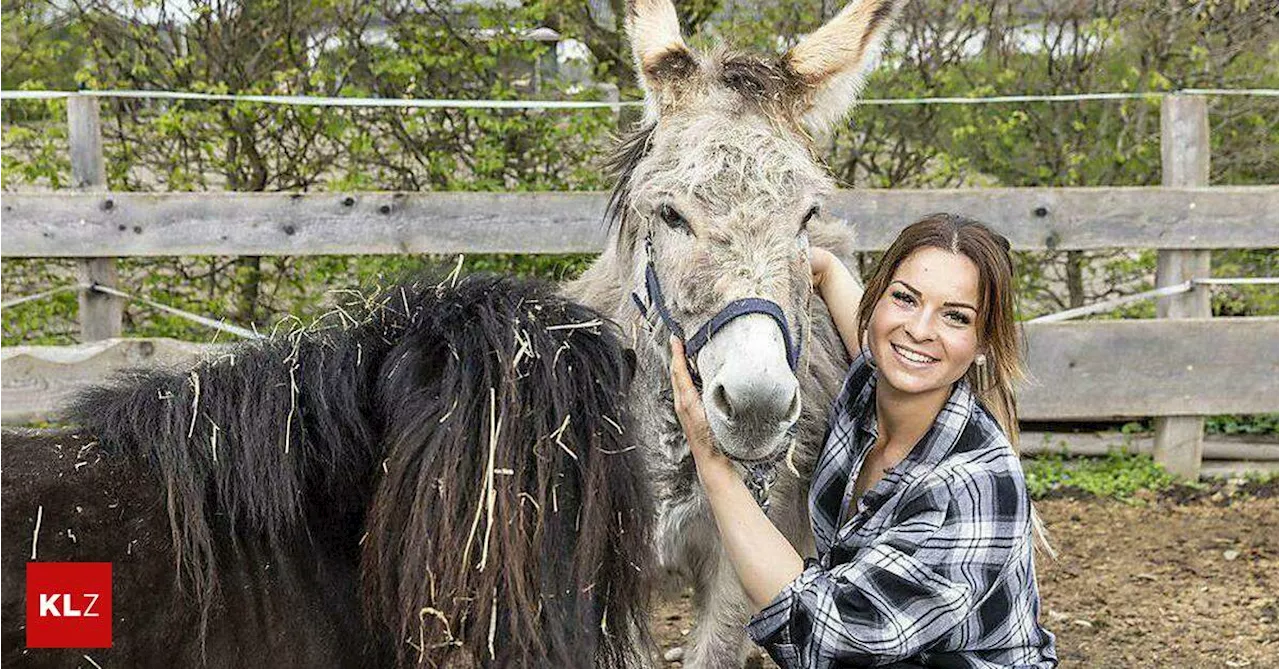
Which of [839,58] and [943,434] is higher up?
[839,58]

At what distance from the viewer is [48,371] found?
5102 millimetres

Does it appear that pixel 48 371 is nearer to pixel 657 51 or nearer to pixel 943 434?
pixel 657 51

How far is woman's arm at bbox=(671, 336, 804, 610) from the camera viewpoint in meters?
2.18

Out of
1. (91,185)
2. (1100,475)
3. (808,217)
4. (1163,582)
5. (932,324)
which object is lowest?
(1163,582)

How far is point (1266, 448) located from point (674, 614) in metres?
3.69

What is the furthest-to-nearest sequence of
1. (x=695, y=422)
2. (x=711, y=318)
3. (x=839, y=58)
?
(x=839, y=58)
(x=711, y=318)
(x=695, y=422)

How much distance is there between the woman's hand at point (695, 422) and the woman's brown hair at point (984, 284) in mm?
410

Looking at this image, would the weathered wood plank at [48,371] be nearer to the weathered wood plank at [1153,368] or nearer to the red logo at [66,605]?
the red logo at [66,605]

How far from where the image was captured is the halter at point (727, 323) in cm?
242

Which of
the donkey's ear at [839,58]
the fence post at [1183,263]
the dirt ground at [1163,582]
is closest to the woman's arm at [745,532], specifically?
the donkey's ear at [839,58]

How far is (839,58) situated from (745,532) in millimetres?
1563

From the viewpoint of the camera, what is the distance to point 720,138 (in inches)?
109

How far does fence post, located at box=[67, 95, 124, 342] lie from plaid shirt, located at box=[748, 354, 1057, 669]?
4.16m

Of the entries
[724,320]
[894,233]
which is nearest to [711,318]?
[724,320]
